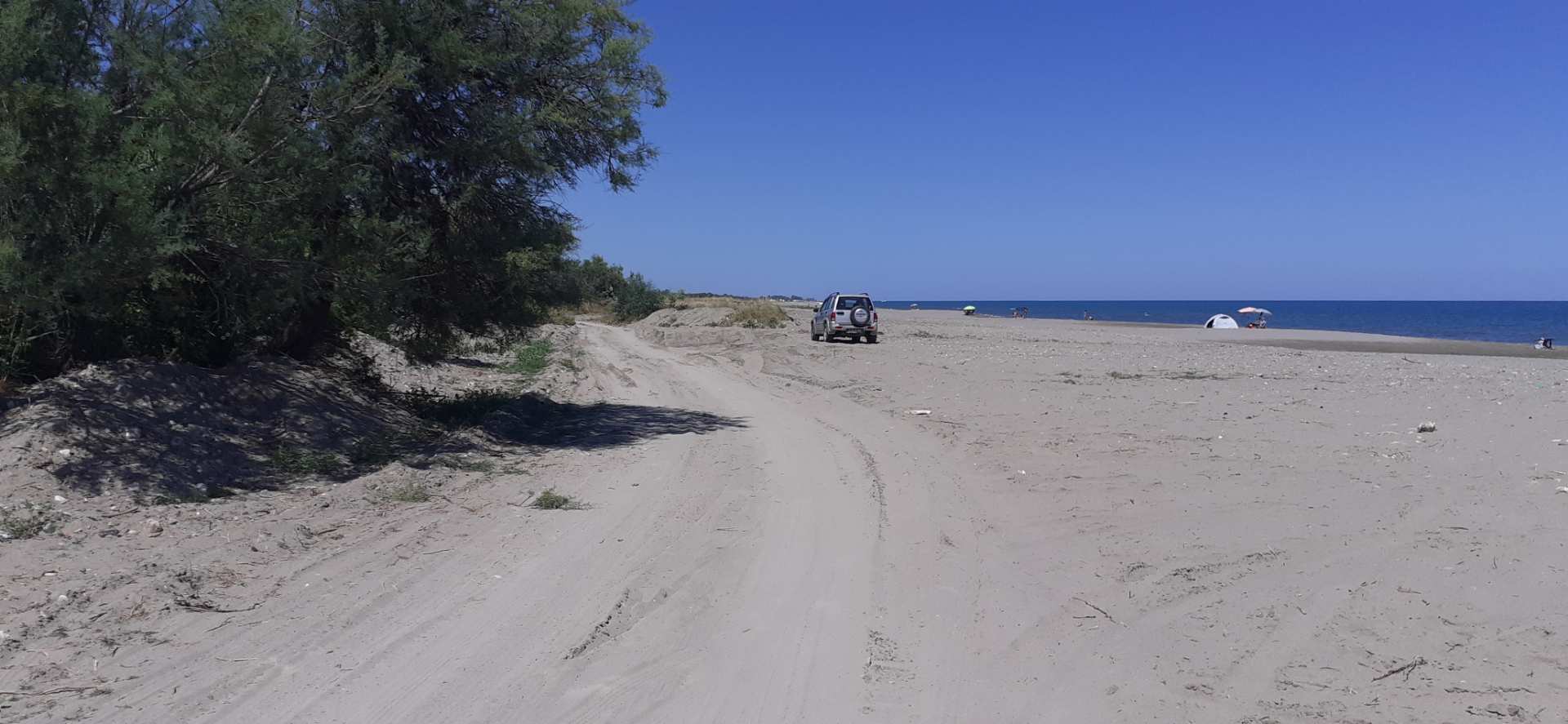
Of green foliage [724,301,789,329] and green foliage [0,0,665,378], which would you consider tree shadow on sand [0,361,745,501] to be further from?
green foliage [724,301,789,329]

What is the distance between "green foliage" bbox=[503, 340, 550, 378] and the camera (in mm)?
24047

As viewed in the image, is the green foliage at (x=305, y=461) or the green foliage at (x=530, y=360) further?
the green foliage at (x=530, y=360)

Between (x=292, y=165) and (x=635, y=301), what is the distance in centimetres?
4991

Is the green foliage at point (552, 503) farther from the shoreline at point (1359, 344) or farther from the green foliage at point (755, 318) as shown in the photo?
the shoreline at point (1359, 344)

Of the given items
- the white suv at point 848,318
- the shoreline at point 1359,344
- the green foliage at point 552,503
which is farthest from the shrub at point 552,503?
the shoreline at point 1359,344

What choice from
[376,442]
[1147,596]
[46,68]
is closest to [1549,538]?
[1147,596]

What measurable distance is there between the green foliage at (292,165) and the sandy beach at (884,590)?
2670mm

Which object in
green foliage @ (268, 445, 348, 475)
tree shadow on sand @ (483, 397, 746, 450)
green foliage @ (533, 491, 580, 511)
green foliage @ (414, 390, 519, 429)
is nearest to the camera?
green foliage @ (533, 491, 580, 511)

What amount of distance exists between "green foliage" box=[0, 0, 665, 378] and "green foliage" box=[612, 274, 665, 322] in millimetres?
45007

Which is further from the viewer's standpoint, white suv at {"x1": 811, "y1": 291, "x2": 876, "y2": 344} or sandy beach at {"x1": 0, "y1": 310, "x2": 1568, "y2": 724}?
white suv at {"x1": 811, "y1": 291, "x2": 876, "y2": 344}

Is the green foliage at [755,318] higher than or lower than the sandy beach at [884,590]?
higher

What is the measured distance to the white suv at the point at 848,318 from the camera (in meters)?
37.2

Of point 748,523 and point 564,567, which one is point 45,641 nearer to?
point 564,567

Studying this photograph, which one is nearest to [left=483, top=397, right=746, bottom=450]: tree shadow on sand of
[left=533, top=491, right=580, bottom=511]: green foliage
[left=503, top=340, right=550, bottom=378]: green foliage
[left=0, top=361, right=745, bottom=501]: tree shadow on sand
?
[left=0, top=361, right=745, bottom=501]: tree shadow on sand
